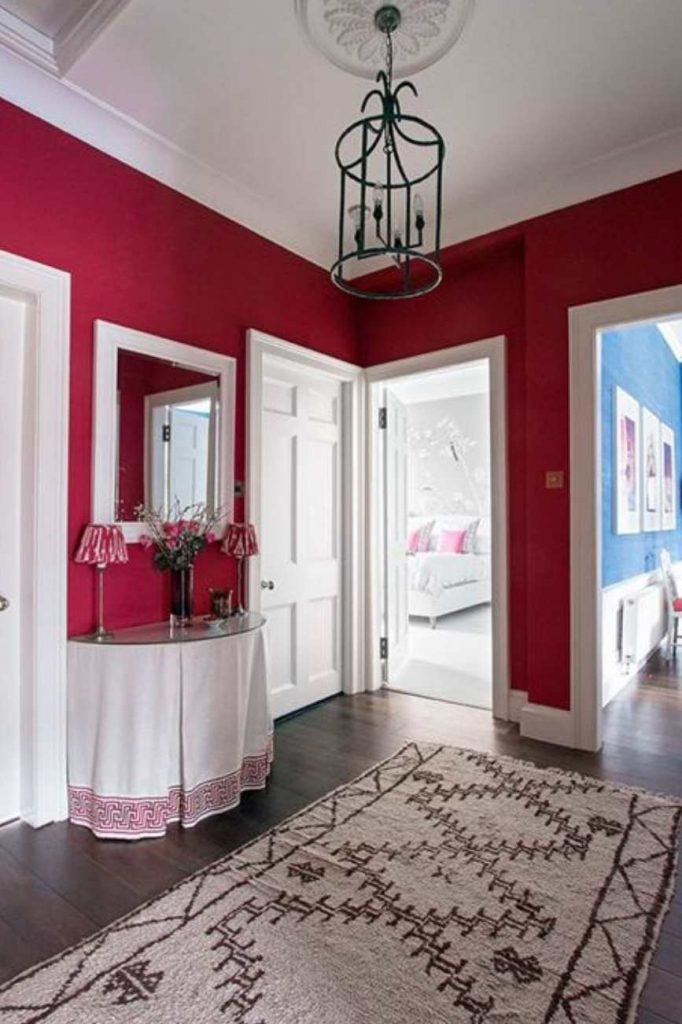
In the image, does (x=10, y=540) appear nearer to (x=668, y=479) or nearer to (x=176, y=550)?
(x=176, y=550)

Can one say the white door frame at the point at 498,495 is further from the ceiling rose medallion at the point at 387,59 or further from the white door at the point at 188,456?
the white door at the point at 188,456

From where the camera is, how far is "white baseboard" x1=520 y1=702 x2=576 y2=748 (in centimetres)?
314

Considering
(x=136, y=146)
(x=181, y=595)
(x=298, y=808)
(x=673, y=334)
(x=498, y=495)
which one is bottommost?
(x=298, y=808)

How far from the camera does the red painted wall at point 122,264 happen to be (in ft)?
7.78

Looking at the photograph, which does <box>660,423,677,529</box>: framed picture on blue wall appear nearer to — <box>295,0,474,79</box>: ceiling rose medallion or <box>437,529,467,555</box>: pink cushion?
<box>437,529,467,555</box>: pink cushion

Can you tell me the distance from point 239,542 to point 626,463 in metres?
3.32

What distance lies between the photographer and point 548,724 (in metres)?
3.20

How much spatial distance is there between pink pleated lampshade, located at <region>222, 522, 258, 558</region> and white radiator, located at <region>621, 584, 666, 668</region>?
300cm

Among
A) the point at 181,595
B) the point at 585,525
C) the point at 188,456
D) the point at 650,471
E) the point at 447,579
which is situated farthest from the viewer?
the point at 447,579

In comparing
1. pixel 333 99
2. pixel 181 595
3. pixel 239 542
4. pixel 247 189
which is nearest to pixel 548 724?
pixel 239 542

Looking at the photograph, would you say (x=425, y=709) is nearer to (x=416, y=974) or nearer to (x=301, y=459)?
(x=301, y=459)

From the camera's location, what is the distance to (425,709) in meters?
3.74

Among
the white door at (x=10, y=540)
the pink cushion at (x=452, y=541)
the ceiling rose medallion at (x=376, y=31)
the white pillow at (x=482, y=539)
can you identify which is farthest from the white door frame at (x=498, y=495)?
the white pillow at (x=482, y=539)

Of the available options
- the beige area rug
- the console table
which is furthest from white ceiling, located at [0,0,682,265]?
the beige area rug
